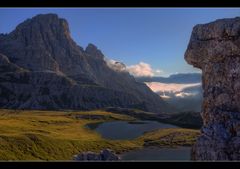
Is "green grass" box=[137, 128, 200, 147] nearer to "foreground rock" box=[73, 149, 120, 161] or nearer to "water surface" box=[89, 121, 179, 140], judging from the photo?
"water surface" box=[89, 121, 179, 140]

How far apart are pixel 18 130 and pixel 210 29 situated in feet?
361

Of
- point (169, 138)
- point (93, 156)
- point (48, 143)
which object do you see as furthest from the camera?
point (169, 138)

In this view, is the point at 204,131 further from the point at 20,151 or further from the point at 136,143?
the point at 136,143

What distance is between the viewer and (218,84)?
41469 mm

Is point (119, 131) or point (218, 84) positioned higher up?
point (218, 84)

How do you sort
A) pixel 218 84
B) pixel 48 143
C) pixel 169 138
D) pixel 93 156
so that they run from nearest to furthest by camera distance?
pixel 218 84 → pixel 93 156 → pixel 48 143 → pixel 169 138

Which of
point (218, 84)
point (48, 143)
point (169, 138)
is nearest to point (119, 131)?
point (169, 138)

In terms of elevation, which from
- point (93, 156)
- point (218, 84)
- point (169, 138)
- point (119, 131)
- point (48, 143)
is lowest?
point (169, 138)

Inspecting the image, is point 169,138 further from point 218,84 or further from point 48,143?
point 218,84

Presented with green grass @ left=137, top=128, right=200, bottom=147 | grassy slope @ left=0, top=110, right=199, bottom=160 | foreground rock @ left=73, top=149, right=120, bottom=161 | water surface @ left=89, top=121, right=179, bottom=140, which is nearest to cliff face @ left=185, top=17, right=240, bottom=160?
foreground rock @ left=73, top=149, right=120, bottom=161

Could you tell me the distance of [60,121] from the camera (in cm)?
18912

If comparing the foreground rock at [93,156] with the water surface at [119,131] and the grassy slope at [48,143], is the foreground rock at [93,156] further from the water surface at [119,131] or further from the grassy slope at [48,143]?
the water surface at [119,131]
